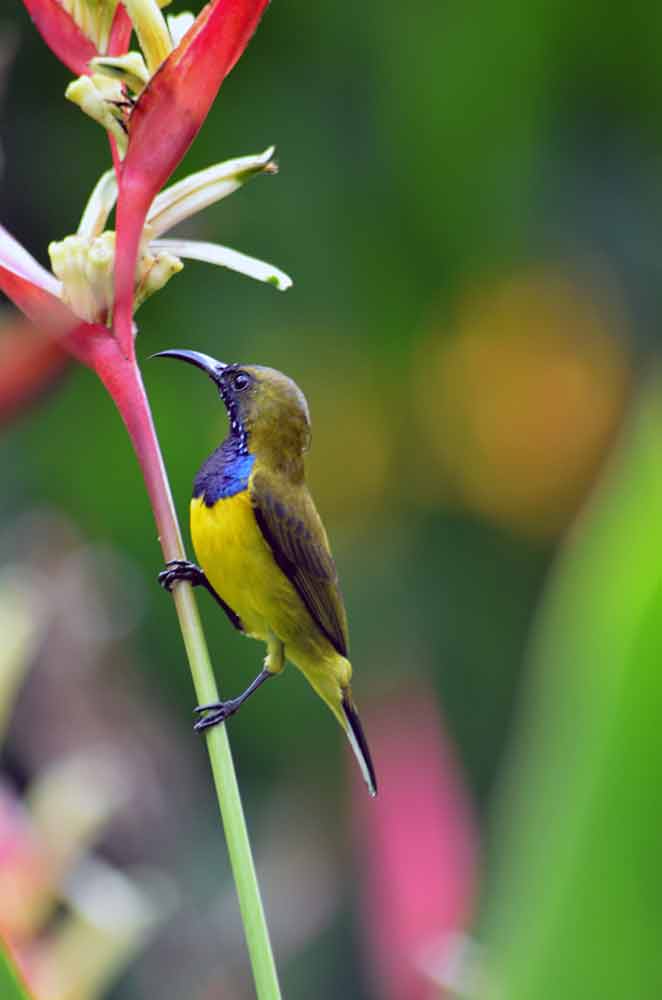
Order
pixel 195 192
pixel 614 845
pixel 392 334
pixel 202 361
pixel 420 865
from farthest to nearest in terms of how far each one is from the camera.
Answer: pixel 392 334
pixel 420 865
pixel 202 361
pixel 195 192
pixel 614 845

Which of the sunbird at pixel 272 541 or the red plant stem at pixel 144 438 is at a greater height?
the red plant stem at pixel 144 438

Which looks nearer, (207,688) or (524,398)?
(207,688)

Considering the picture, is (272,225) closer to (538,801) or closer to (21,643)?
(21,643)

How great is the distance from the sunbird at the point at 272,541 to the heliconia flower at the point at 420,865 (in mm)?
95

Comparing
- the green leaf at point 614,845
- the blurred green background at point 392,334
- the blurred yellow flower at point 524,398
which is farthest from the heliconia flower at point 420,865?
the blurred yellow flower at point 524,398

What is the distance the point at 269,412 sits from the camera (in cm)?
53

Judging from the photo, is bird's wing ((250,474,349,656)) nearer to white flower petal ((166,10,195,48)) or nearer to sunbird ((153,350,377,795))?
sunbird ((153,350,377,795))

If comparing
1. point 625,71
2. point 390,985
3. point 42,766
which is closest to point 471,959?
point 390,985

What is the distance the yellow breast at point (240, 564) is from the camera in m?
0.51

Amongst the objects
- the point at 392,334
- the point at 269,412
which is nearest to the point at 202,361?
the point at 269,412

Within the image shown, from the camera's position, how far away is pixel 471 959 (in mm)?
484

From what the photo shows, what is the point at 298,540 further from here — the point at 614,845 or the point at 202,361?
the point at 614,845

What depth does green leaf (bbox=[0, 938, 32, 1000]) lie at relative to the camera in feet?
0.94

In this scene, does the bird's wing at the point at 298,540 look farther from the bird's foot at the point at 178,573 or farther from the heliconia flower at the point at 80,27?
the heliconia flower at the point at 80,27
